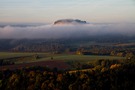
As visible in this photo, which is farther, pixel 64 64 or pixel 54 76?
pixel 64 64

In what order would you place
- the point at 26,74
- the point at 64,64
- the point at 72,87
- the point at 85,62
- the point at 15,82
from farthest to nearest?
the point at 85,62 → the point at 64,64 → the point at 26,74 → the point at 15,82 → the point at 72,87

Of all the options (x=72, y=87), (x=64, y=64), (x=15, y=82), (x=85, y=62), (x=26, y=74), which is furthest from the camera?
(x=85, y=62)

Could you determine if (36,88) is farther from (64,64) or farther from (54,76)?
(64,64)

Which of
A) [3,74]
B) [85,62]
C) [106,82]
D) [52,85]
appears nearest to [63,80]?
[52,85]

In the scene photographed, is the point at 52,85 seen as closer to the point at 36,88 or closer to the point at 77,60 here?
the point at 36,88

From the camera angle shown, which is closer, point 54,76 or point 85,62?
point 54,76

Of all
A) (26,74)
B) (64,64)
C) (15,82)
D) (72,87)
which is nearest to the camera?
(72,87)

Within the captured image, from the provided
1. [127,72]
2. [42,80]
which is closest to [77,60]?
[127,72]

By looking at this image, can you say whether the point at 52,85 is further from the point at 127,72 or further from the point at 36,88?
the point at 127,72
